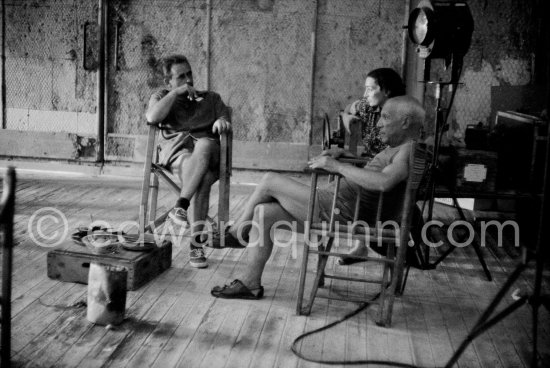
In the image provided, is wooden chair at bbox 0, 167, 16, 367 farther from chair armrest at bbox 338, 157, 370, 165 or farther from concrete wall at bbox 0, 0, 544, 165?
concrete wall at bbox 0, 0, 544, 165

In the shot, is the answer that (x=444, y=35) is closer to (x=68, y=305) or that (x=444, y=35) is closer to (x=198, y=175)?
(x=198, y=175)

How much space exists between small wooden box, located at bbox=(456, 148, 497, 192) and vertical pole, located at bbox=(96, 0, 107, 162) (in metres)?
3.56

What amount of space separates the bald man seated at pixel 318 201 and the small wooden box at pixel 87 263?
1.38 feet

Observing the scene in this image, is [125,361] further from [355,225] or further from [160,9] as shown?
[160,9]

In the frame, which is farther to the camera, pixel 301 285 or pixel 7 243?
pixel 301 285

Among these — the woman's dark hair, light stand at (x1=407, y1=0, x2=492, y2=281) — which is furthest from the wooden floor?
the woman's dark hair

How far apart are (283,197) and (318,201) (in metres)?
0.18

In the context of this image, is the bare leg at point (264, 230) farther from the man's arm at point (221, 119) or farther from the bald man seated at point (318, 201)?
the man's arm at point (221, 119)

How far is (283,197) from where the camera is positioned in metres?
3.38

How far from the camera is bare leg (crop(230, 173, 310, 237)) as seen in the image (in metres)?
3.33

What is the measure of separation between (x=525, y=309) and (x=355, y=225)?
3.54 ft

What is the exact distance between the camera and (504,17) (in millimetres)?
6039

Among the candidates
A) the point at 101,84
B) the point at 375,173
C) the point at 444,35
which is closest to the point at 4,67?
the point at 101,84

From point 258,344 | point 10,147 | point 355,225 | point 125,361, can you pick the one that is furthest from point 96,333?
point 10,147
